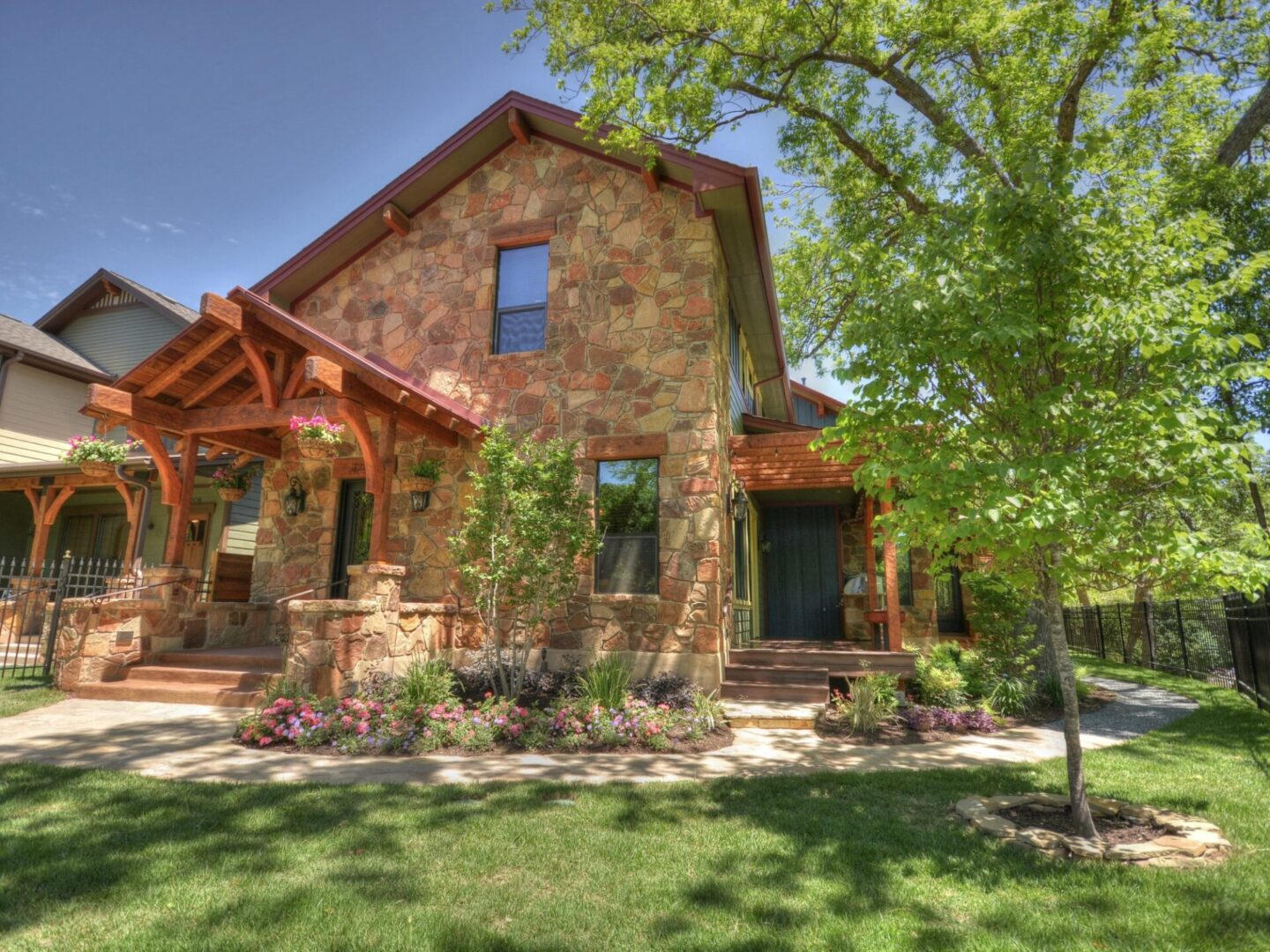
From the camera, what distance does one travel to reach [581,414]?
8.62 metres

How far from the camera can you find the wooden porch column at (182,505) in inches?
333

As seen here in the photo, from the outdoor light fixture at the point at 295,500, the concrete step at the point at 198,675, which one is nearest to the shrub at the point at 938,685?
the concrete step at the point at 198,675

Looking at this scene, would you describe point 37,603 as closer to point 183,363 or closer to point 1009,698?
point 183,363

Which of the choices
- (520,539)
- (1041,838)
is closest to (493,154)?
(520,539)

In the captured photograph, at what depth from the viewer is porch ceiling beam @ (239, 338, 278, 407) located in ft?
25.0

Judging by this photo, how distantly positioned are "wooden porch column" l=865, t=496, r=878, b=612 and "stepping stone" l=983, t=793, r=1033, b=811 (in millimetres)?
5883

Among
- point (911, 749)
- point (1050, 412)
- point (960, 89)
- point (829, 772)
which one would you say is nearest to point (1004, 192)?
point (1050, 412)

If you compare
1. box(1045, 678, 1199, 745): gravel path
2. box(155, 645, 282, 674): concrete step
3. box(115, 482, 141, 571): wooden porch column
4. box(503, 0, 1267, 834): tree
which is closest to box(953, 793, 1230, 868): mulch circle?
box(503, 0, 1267, 834): tree

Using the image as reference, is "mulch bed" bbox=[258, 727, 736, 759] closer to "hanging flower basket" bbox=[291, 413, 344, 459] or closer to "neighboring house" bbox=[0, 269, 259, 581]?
"hanging flower basket" bbox=[291, 413, 344, 459]

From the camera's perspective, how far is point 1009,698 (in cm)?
765

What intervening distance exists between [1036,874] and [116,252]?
72.2ft

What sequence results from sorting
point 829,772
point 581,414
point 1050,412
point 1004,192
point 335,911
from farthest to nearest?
point 581,414 → point 829,772 → point 1004,192 → point 1050,412 → point 335,911

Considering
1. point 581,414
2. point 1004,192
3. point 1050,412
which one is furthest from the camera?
point 581,414

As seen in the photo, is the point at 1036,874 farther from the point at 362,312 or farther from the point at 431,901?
the point at 362,312
